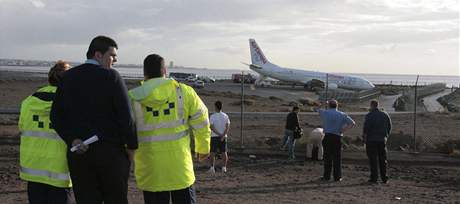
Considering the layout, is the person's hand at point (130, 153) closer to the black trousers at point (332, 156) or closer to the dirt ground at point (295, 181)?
the dirt ground at point (295, 181)

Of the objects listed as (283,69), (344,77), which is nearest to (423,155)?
(344,77)

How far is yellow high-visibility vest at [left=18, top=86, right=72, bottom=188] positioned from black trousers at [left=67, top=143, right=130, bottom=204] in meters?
0.34

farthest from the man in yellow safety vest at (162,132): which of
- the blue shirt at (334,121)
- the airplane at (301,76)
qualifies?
the airplane at (301,76)

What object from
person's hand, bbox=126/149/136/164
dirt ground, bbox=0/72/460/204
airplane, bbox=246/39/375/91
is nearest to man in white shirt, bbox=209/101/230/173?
dirt ground, bbox=0/72/460/204

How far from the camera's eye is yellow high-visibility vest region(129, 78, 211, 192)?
434 cm

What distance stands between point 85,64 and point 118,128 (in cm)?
54

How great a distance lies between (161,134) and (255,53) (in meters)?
78.9

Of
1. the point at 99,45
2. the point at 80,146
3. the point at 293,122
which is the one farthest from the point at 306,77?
the point at 80,146

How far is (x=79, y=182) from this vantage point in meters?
4.13

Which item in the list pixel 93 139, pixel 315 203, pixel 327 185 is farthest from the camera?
pixel 327 185

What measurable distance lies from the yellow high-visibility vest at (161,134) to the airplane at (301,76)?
54.2 metres

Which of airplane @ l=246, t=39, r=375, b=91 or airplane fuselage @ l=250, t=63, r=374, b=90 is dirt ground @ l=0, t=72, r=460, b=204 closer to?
airplane @ l=246, t=39, r=375, b=91

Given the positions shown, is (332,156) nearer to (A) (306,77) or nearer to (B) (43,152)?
(B) (43,152)

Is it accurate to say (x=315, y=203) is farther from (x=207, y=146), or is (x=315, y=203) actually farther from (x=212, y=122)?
(x=207, y=146)
